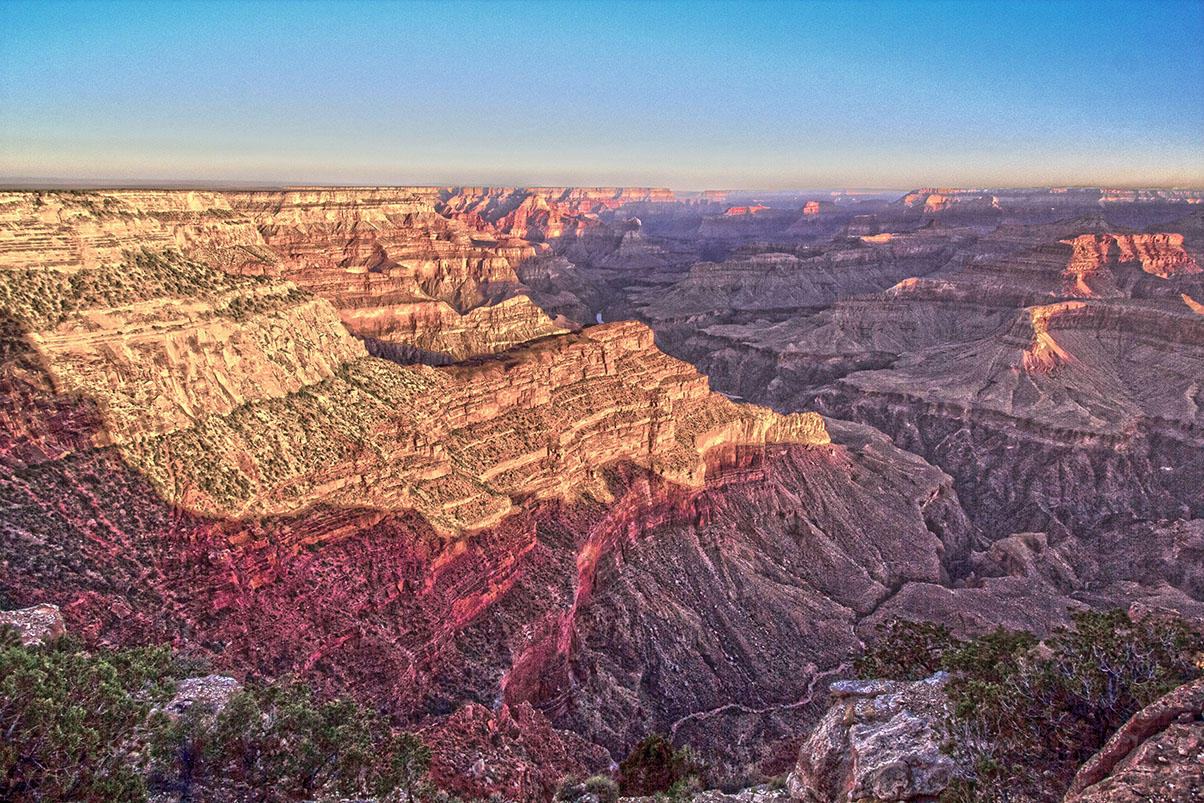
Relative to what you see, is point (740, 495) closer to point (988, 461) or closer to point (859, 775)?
point (859, 775)

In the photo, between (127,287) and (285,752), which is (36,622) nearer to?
(285,752)

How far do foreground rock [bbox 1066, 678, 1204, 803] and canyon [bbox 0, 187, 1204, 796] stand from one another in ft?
63.4

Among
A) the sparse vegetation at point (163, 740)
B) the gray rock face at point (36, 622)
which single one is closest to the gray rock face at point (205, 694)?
the sparse vegetation at point (163, 740)

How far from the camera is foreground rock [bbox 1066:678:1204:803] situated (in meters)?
11.7

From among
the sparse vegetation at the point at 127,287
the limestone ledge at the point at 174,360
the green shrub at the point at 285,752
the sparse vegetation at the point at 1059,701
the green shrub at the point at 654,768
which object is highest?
the sparse vegetation at the point at 127,287

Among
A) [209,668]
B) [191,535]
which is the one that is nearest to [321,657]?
[209,668]

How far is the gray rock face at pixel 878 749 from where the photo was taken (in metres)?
17.7

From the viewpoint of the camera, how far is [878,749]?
1916 centimetres

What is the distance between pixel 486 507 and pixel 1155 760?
1203 inches

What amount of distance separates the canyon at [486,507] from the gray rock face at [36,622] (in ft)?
3.93

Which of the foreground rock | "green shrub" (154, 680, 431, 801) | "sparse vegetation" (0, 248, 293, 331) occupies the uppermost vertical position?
→ "sparse vegetation" (0, 248, 293, 331)

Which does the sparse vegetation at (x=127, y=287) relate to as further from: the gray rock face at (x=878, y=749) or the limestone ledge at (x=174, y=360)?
the gray rock face at (x=878, y=749)

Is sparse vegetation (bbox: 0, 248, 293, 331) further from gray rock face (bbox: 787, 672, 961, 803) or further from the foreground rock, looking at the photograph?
the foreground rock

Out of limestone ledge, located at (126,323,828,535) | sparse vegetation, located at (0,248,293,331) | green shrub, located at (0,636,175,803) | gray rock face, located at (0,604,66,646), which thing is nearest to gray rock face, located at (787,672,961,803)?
green shrub, located at (0,636,175,803)
